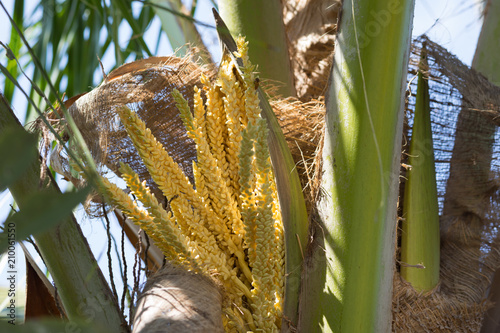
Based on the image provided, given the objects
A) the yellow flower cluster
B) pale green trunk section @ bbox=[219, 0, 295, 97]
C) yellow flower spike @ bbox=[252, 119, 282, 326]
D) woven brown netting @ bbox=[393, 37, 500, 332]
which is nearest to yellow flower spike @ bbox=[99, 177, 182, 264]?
the yellow flower cluster

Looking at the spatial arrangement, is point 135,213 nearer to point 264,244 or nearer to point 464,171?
point 264,244

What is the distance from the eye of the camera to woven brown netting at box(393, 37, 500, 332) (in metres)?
0.87

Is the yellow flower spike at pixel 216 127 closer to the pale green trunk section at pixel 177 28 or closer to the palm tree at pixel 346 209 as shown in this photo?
the palm tree at pixel 346 209

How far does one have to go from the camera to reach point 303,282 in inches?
26.0

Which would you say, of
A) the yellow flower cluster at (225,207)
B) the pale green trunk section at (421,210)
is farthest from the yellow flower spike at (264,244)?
the pale green trunk section at (421,210)

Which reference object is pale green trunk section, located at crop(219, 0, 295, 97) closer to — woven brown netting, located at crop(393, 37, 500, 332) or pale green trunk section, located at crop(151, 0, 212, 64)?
pale green trunk section, located at crop(151, 0, 212, 64)

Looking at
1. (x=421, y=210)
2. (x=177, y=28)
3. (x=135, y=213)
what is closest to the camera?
(x=135, y=213)

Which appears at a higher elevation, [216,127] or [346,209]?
[216,127]

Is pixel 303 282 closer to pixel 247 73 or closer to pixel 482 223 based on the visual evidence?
pixel 247 73

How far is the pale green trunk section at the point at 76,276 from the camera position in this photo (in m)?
0.62

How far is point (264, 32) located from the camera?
0.89 m

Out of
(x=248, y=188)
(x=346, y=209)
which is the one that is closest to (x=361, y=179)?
(x=346, y=209)

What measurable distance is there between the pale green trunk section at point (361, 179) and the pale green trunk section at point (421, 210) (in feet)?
0.52

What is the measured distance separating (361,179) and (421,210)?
0.25 m
